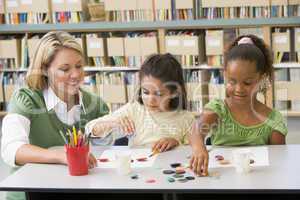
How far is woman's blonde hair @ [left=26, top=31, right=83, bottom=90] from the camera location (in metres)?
2.24

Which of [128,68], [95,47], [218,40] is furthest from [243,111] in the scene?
[95,47]

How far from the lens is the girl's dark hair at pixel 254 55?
227 cm

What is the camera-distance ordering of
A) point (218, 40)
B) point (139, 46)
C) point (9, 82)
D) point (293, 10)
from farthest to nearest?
point (9, 82)
point (139, 46)
point (218, 40)
point (293, 10)

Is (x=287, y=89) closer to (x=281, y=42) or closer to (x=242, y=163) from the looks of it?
(x=281, y=42)

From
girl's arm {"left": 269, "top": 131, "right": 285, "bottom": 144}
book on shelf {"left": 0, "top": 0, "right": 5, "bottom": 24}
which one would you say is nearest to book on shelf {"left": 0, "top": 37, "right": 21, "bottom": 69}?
book on shelf {"left": 0, "top": 0, "right": 5, "bottom": 24}

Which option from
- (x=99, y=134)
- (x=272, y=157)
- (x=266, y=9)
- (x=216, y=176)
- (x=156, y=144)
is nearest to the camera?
(x=216, y=176)

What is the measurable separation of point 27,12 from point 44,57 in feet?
8.40

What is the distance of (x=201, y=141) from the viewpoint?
2.04m

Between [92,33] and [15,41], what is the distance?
67cm

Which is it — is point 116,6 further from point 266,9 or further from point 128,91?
point 266,9

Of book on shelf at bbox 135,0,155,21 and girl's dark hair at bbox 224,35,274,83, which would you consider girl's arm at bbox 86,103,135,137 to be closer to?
girl's dark hair at bbox 224,35,274,83

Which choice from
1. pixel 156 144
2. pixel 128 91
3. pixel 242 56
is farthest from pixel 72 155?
pixel 128 91

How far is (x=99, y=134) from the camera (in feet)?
7.59

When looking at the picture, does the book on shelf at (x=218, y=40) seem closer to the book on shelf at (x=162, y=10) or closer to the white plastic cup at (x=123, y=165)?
the book on shelf at (x=162, y=10)
